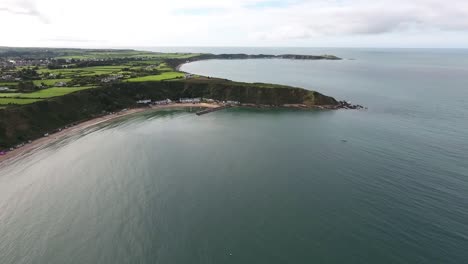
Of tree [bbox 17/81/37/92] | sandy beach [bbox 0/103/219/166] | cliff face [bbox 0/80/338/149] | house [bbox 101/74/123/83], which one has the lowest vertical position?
sandy beach [bbox 0/103/219/166]

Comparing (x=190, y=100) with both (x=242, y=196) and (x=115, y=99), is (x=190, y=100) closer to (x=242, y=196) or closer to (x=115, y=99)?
(x=115, y=99)

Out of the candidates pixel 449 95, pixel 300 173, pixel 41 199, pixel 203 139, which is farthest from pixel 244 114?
pixel 449 95

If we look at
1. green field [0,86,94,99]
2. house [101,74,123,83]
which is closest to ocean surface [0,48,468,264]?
green field [0,86,94,99]

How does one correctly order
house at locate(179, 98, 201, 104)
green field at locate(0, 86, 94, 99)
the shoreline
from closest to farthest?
1. the shoreline
2. green field at locate(0, 86, 94, 99)
3. house at locate(179, 98, 201, 104)

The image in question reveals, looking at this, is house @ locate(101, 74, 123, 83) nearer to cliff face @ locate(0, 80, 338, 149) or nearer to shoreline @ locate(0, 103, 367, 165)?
cliff face @ locate(0, 80, 338, 149)

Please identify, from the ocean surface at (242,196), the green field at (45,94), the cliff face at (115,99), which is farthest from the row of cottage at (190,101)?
the ocean surface at (242,196)

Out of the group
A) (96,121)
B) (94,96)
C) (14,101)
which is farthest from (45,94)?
(96,121)
